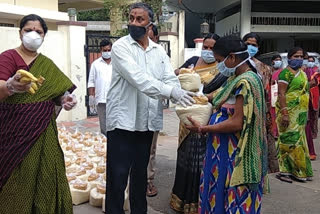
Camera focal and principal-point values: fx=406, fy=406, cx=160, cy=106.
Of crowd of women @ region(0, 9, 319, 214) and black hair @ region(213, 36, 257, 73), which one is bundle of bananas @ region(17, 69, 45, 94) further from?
black hair @ region(213, 36, 257, 73)

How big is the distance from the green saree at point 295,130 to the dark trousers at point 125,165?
268cm

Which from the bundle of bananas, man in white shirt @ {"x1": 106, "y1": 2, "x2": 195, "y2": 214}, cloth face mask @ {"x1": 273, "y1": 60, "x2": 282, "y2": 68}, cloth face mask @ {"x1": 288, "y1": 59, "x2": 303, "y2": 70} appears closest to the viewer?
the bundle of bananas

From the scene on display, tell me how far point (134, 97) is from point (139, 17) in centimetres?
60

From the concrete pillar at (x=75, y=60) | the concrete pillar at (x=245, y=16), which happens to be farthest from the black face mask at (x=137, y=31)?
the concrete pillar at (x=245, y=16)

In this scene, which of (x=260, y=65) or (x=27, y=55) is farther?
(x=260, y=65)

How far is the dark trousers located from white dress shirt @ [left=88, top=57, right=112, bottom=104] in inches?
92.2

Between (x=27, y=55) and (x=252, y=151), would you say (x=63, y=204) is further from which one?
(x=252, y=151)

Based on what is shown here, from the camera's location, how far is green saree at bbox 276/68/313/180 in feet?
17.1

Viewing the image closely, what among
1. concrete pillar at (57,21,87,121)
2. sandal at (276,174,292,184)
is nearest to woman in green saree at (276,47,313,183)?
sandal at (276,174,292,184)

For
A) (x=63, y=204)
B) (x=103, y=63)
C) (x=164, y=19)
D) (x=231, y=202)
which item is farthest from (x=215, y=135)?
(x=164, y=19)

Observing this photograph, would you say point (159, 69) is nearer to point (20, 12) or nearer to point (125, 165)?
point (125, 165)

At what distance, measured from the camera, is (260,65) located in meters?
4.49

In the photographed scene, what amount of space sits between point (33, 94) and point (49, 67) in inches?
9.8

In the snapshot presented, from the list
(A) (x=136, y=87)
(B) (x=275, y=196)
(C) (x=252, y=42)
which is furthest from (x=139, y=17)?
(B) (x=275, y=196)
